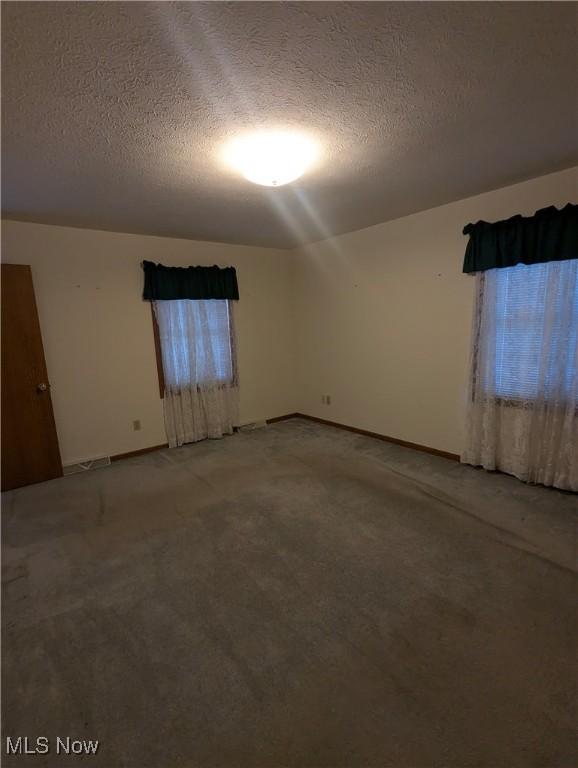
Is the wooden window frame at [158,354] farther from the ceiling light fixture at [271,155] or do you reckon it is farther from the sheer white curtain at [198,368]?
the ceiling light fixture at [271,155]

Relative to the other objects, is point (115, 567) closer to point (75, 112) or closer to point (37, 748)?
point (37, 748)

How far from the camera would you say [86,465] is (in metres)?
3.68

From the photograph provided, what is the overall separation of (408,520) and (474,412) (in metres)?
1.33

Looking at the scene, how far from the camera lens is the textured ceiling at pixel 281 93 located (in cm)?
118

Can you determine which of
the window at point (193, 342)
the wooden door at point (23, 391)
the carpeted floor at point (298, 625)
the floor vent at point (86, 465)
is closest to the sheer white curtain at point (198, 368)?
the window at point (193, 342)

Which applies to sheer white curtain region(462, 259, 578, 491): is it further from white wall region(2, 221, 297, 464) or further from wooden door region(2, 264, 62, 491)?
wooden door region(2, 264, 62, 491)

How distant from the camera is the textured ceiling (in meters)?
1.18

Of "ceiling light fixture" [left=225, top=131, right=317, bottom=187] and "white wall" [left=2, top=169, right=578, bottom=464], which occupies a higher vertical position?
"ceiling light fixture" [left=225, top=131, right=317, bottom=187]

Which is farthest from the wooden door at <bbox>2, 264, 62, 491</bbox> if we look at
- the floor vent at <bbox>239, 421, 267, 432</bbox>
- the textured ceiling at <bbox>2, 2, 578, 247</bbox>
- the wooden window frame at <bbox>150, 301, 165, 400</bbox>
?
the floor vent at <bbox>239, 421, 267, 432</bbox>

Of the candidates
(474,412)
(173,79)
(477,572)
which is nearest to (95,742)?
(477,572)

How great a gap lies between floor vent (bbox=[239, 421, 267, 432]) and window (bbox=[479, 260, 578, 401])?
2.84 meters

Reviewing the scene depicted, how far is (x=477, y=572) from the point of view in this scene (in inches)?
76.9

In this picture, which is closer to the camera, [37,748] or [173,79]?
[37,748]

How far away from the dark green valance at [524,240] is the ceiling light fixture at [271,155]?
1649mm
